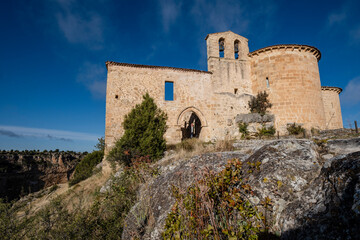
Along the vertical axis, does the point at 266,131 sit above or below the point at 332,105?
below

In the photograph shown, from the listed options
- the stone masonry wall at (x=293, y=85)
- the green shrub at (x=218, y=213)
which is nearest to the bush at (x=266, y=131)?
the stone masonry wall at (x=293, y=85)

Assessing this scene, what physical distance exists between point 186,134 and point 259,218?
52.9 feet

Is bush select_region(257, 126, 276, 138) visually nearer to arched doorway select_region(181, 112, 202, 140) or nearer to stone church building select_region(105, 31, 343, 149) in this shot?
stone church building select_region(105, 31, 343, 149)

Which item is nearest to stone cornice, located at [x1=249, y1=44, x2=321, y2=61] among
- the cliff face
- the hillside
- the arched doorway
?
the arched doorway

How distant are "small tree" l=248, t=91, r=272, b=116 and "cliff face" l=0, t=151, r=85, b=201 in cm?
2107

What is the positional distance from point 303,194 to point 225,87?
512 inches

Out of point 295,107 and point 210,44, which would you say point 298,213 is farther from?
point 210,44

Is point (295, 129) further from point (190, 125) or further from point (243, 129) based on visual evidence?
point (190, 125)

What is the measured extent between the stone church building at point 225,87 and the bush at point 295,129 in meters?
0.36

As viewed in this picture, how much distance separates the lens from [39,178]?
20.9 metres

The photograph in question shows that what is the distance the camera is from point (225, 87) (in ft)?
46.9

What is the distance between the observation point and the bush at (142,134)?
34.6ft

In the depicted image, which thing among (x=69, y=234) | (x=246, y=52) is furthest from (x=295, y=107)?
(x=69, y=234)

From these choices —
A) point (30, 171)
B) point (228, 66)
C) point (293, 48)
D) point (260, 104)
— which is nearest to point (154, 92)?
point (228, 66)
